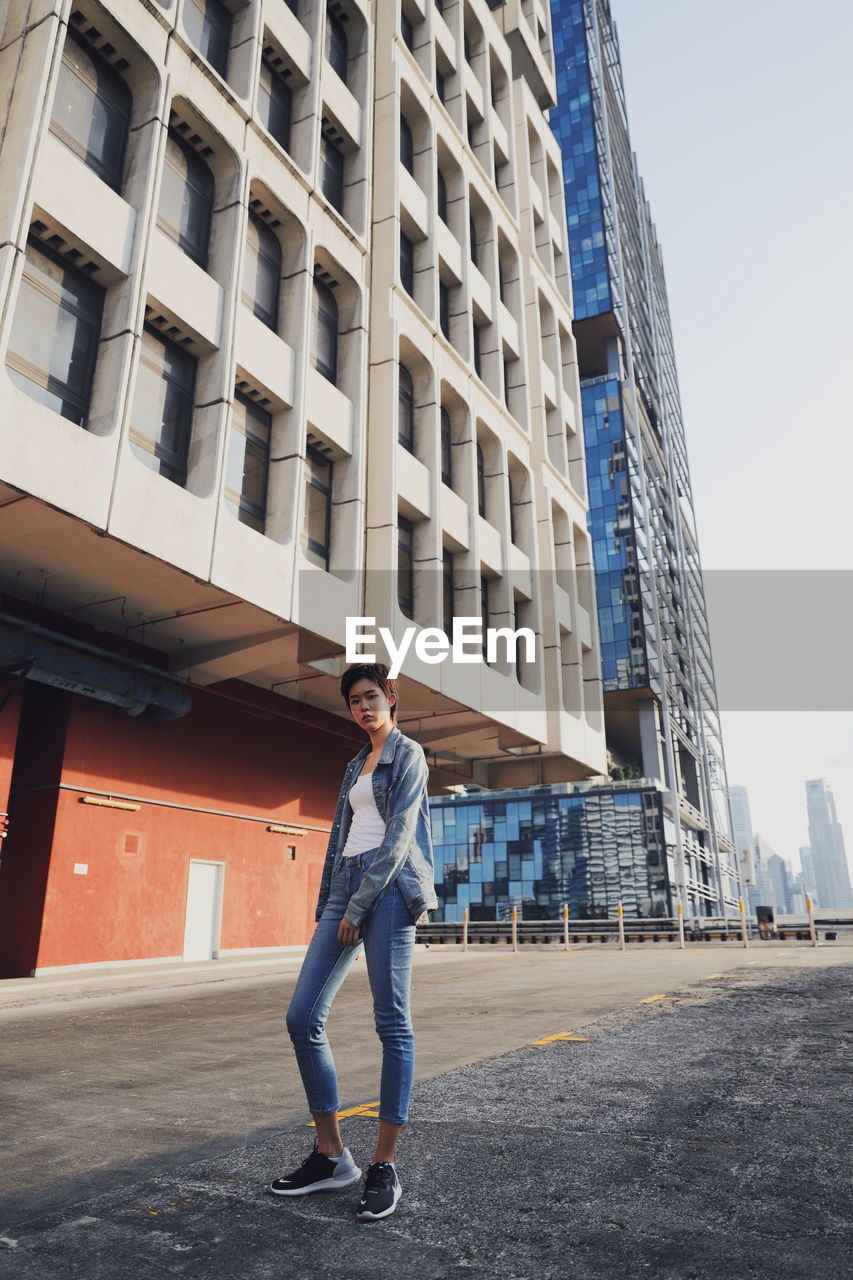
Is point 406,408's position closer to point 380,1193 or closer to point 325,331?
point 325,331

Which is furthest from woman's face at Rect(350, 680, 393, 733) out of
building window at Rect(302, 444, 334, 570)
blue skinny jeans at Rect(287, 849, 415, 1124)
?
building window at Rect(302, 444, 334, 570)

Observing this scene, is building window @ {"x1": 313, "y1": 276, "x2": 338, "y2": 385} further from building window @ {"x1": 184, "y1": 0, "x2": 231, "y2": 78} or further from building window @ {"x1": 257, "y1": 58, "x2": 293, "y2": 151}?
building window @ {"x1": 184, "y1": 0, "x2": 231, "y2": 78}

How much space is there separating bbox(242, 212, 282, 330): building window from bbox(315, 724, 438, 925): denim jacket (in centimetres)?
1517

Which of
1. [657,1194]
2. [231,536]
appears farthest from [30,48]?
[657,1194]

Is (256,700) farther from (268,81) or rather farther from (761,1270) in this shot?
(761,1270)

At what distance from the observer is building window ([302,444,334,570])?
17.5m

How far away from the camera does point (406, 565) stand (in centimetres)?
2061

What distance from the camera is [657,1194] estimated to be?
2904 mm

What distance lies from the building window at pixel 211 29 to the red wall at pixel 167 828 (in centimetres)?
1248

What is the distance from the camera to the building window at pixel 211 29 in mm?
16109

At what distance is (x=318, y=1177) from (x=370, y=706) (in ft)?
5.59

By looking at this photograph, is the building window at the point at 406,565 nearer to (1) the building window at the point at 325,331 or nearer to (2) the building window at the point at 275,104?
(1) the building window at the point at 325,331

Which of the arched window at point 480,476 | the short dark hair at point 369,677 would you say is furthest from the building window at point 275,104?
Result: the short dark hair at point 369,677

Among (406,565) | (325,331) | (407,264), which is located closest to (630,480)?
(407,264)
